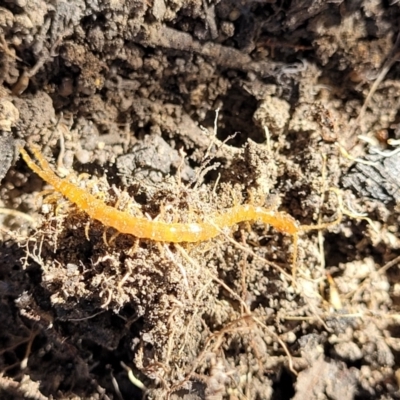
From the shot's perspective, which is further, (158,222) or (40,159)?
(40,159)

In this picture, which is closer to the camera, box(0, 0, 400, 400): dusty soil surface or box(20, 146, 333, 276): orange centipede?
box(20, 146, 333, 276): orange centipede

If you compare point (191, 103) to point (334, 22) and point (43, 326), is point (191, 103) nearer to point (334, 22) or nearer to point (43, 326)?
point (334, 22)

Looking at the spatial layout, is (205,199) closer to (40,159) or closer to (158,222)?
(158,222)

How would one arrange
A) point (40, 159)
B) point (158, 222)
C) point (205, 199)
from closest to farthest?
1. point (158, 222)
2. point (40, 159)
3. point (205, 199)

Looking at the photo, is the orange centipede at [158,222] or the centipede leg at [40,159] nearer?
the orange centipede at [158,222]

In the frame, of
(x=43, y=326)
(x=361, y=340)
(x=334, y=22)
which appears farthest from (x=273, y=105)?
(x=43, y=326)

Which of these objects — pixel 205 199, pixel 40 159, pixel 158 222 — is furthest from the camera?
pixel 205 199

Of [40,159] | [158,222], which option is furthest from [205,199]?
[40,159]

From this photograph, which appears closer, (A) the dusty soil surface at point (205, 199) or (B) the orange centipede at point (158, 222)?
(B) the orange centipede at point (158, 222)
